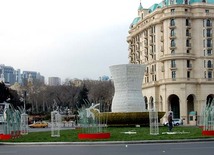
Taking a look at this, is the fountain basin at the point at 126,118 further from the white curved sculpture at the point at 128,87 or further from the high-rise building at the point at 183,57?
the high-rise building at the point at 183,57

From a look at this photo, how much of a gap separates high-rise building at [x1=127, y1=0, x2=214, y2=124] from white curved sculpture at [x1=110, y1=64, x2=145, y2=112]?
31.5 m

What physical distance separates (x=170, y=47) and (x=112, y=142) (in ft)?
192

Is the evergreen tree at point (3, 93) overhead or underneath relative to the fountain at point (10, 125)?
overhead

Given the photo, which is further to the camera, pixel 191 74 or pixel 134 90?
pixel 191 74

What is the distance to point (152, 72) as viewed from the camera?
8356 centimetres

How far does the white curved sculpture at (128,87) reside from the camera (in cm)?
4362

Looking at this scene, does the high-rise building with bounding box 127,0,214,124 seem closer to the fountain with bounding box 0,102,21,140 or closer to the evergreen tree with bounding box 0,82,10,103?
the evergreen tree with bounding box 0,82,10,103

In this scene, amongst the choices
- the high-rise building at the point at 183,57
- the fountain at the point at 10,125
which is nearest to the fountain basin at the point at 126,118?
the fountain at the point at 10,125

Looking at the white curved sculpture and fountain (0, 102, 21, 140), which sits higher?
the white curved sculpture

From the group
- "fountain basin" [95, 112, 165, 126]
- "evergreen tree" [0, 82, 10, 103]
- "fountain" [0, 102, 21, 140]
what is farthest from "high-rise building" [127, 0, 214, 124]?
"fountain" [0, 102, 21, 140]

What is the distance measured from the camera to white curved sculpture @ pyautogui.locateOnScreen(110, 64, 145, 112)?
43.6 meters

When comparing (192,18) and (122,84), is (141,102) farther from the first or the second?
(192,18)

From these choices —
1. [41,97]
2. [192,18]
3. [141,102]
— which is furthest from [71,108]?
[141,102]

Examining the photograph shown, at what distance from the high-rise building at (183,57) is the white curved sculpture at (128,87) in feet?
103
